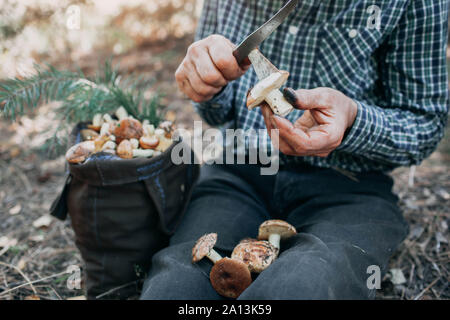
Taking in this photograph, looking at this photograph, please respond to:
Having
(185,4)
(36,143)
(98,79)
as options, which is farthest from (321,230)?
(185,4)

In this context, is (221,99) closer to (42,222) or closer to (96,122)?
(96,122)

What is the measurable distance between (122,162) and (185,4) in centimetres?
409

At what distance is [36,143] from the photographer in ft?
9.95

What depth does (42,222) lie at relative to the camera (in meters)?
2.11

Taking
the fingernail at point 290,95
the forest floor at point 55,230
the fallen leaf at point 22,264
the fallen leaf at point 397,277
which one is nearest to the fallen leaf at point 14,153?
the forest floor at point 55,230

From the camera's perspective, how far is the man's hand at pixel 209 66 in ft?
3.96

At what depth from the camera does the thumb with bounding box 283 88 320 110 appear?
1.11 meters

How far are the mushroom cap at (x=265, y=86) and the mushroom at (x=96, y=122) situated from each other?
82cm

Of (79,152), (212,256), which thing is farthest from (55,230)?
(212,256)

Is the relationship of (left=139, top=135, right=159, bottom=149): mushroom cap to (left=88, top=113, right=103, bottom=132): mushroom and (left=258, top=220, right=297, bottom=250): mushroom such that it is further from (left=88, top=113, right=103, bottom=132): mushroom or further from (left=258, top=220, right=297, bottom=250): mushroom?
(left=258, top=220, right=297, bottom=250): mushroom

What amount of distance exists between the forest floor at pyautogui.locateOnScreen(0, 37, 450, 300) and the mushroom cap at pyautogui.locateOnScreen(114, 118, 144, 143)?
0.64 meters

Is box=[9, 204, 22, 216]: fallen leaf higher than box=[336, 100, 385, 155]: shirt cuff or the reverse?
the reverse

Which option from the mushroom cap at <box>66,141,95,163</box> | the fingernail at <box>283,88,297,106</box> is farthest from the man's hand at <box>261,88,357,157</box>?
the mushroom cap at <box>66,141,95,163</box>

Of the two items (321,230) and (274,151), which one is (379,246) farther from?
(274,151)
